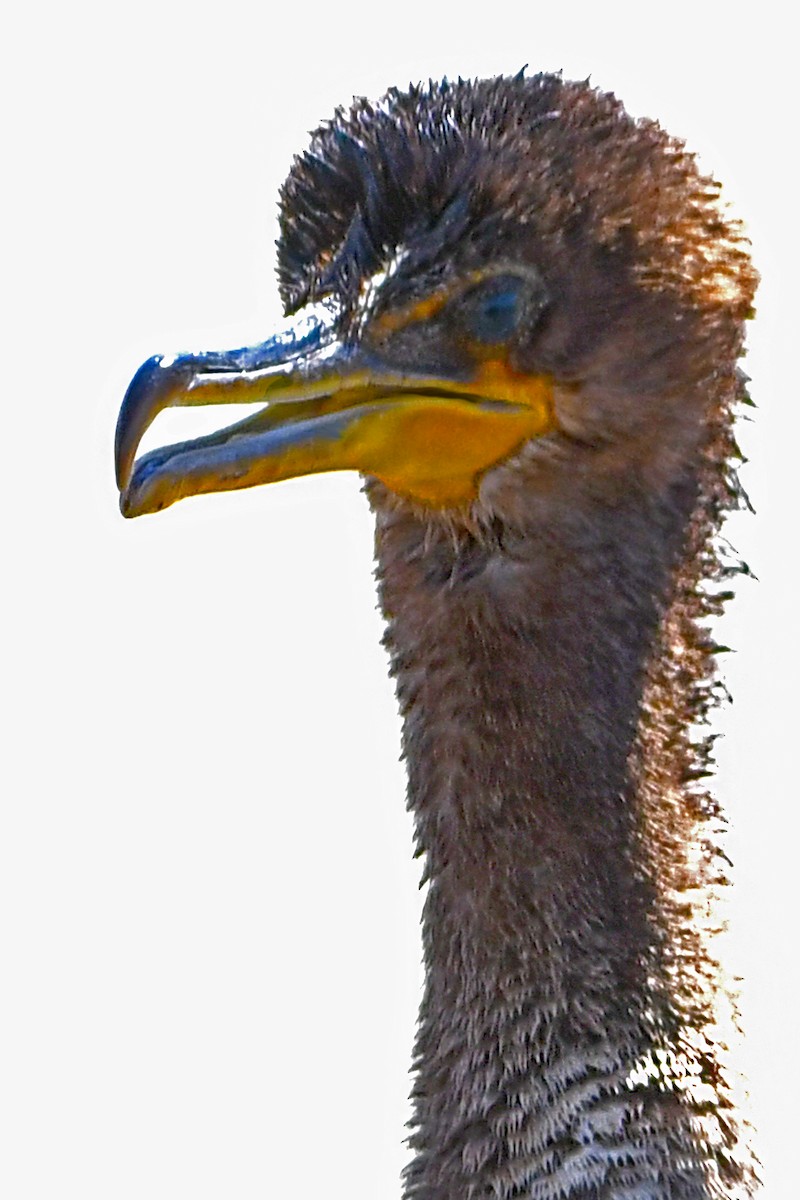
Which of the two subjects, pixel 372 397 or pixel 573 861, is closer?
pixel 372 397

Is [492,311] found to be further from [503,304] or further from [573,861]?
[573,861]

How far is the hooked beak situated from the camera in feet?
11.1

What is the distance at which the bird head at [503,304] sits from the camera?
3590 mm

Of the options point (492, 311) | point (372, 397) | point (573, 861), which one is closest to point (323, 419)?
point (372, 397)

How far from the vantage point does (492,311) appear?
11.8ft

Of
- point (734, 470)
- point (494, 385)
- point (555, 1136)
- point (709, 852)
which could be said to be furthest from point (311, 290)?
point (555, 1136)

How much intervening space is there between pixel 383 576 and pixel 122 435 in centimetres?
75

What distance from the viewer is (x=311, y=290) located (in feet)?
12.2

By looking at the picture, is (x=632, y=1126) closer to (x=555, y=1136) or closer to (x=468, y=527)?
(x=555, y=1136)

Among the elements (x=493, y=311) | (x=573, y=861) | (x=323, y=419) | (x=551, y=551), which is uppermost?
(x=493, y=311)

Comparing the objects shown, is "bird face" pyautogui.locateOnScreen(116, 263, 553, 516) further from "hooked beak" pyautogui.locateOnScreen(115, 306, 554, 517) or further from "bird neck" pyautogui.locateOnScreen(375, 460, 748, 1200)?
"bird neck" pyautogui.locateOnScreen(375, 460, 748, 1200)

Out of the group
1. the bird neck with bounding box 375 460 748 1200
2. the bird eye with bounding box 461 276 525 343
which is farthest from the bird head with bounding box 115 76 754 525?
the bird neck with bounding box 375 460 748 1200

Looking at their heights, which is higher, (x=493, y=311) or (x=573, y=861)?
(x=493, y=311)

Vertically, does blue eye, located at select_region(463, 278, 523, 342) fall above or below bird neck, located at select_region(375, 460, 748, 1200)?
above
